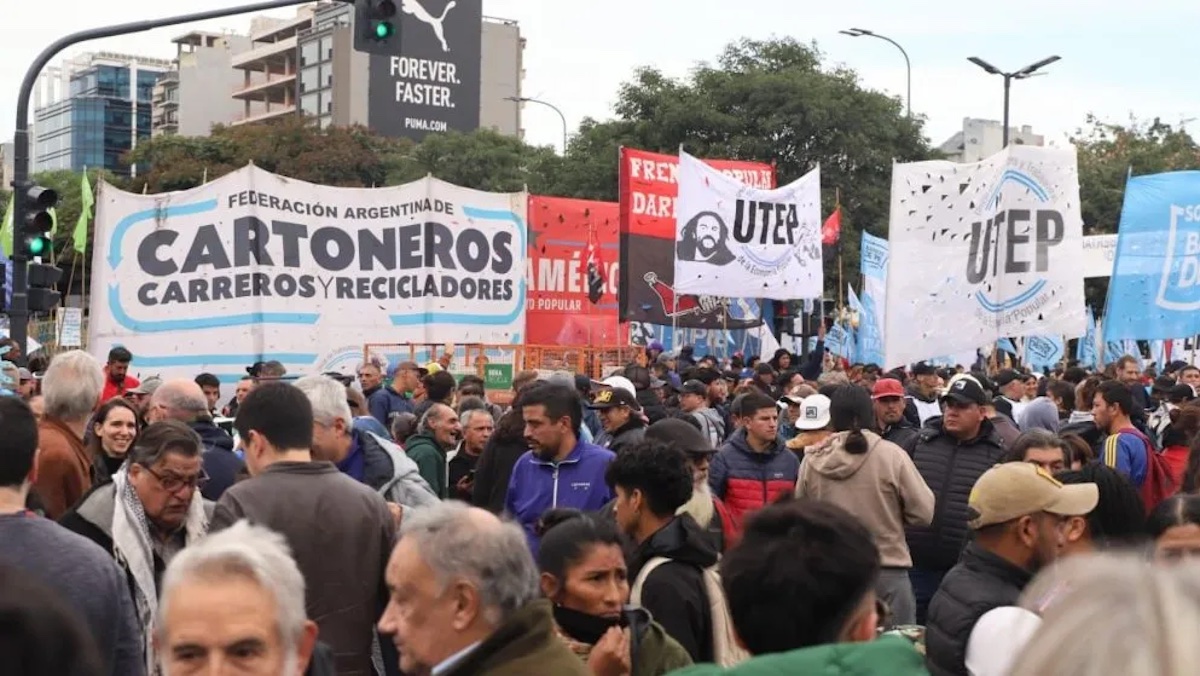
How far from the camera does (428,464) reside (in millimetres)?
8992

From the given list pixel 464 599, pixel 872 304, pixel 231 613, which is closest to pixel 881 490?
pixel 464 599

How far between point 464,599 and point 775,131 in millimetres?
49598

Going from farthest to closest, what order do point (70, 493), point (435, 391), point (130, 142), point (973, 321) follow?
point (130, 142) → point (973, 321) → point (435, 391) → point (70, 493)

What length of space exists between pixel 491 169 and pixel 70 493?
63898mm

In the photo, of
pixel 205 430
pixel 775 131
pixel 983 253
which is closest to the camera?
pixel 205 430

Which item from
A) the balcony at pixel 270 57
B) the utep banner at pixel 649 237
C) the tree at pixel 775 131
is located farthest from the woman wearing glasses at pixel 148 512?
the balcony at pixel 270 57

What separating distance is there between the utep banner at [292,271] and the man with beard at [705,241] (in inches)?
77.0

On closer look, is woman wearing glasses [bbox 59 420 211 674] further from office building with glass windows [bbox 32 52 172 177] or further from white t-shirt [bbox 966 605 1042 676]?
office building with glass windows [bbox 32 52 172 177]

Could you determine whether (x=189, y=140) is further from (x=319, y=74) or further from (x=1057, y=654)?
(x=1057, y=654)

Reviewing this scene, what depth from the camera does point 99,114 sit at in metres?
150

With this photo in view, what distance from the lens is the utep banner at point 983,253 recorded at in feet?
49.3

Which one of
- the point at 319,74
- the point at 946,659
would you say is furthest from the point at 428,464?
the point at 319,74

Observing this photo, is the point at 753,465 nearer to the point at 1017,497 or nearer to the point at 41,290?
the point at 1017,497

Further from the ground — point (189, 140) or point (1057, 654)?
point (189, 140)
